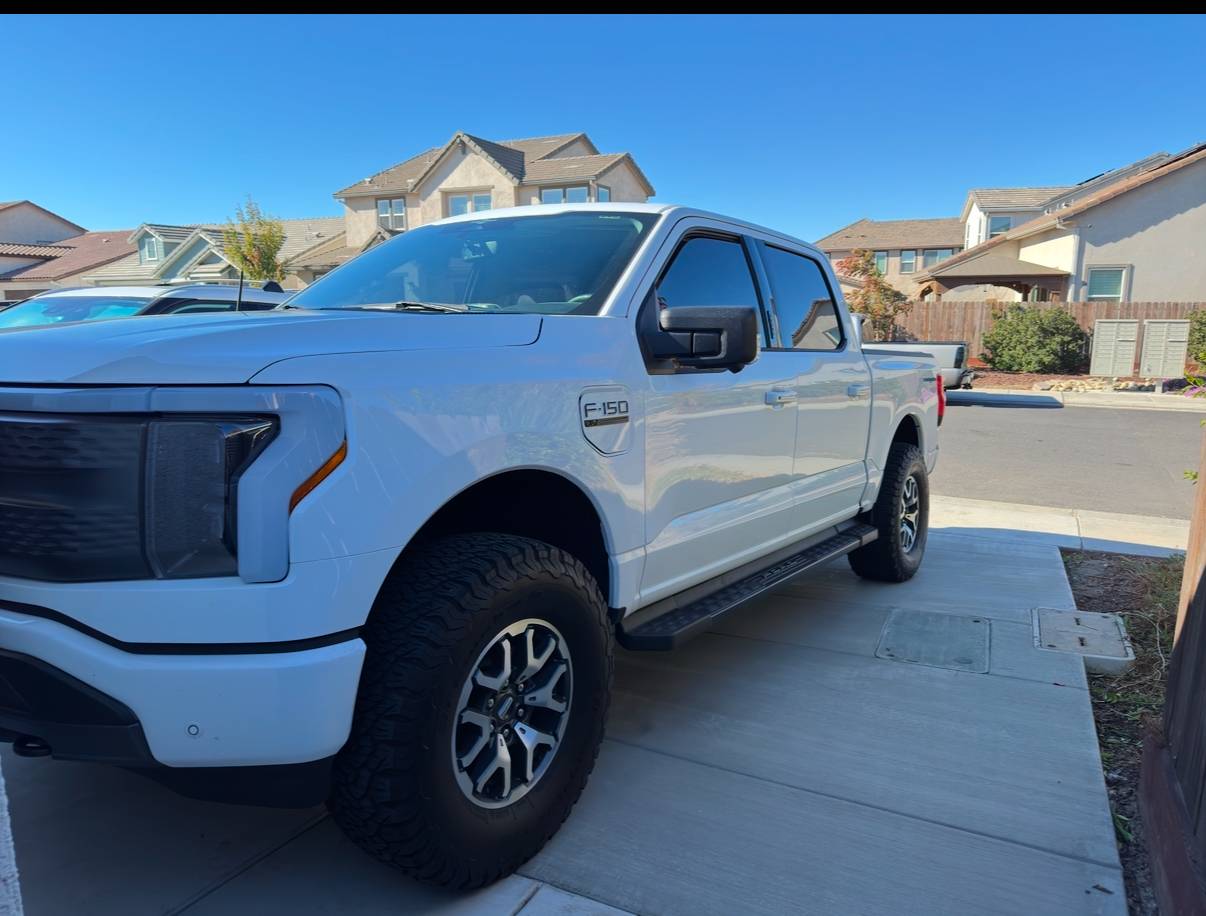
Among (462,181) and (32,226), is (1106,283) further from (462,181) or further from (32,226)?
(32,226)

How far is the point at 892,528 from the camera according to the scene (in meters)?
5.36

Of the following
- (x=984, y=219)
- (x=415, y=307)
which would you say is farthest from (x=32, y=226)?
(x=415, y=307)

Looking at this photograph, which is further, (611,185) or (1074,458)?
(611,185)

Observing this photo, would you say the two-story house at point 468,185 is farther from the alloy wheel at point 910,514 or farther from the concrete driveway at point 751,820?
the concrete driveway at point 751,820

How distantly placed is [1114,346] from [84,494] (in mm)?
25977

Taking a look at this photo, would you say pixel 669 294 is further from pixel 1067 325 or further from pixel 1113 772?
pixel 1067 325

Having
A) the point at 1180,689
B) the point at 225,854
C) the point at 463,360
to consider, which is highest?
the point at 463,360

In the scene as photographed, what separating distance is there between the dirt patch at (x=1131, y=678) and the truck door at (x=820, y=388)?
152 centimetres

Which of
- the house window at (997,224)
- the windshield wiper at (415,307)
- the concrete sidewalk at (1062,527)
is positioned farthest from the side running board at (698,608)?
the house window at (997,224)

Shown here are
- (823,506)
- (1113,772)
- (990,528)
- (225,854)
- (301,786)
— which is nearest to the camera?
(301,786)

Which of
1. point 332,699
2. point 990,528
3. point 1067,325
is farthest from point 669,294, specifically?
point 1067,325

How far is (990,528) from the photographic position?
24.0 ft

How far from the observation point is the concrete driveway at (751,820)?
250 cm

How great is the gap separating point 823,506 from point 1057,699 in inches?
53.8
